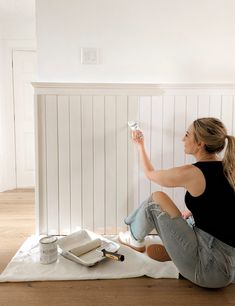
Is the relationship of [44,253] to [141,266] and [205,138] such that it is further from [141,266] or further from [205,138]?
[205,138]

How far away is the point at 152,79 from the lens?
2.31 metres

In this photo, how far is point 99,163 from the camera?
2307 mm

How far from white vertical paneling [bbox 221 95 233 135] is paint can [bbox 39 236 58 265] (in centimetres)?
151

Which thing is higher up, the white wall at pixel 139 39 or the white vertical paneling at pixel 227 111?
the white wall at pixel 139 39

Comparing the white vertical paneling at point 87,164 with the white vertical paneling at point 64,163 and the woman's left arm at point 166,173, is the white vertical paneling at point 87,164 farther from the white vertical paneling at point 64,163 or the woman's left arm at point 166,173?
the woman's left arm at point 166,173

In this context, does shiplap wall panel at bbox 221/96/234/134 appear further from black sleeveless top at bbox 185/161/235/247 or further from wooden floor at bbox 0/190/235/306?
wooden floor at bbox 0/190/235/306

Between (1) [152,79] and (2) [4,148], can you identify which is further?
(2) [4,148]

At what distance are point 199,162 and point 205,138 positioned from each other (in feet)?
0.45

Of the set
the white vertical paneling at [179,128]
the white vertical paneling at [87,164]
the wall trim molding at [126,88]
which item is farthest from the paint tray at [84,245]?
the wall trim molding at [126,88]

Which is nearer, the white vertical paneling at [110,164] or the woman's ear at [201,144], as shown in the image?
the woman's ear at [201,144]

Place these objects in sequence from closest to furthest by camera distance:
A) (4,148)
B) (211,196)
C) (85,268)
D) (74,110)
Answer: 1. (211,196)
2. (85,268)
3. (74,110)
4. (4,148)

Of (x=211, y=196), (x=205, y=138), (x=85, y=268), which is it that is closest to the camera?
(x=211, y=196)

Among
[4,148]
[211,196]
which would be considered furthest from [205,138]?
[4,148]

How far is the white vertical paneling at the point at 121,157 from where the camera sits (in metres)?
2.26
